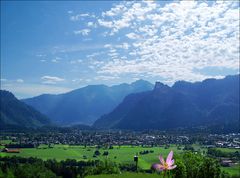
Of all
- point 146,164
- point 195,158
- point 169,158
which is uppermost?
point 169,158

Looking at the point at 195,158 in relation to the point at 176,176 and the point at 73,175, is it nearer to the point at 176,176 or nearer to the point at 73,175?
the point at 176,176

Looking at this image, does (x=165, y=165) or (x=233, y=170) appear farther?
(x=233, y=170)

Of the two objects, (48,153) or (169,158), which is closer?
(169,158)

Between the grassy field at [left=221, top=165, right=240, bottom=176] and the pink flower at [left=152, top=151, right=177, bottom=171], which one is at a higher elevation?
the pink flower at [left=152, top=151, right=177, bottom=171]

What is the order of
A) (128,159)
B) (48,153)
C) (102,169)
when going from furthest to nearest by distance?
(48,153) → (128,159) → (102,169)

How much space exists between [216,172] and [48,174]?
56312mm

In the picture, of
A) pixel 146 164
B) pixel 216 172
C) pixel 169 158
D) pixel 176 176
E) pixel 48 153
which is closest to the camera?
pixel 169 158

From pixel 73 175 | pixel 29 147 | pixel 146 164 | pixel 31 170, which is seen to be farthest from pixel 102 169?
pixel 29 147

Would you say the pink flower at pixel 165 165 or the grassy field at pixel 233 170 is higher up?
the pink flower at pixel 165 165

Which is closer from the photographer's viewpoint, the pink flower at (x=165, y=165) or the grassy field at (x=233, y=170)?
the pink flower at (x=165, y=165)

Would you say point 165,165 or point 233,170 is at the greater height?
point 165,165

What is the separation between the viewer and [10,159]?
418 feet

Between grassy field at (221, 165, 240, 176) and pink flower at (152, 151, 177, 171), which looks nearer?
pink flower at (152, 151, 177, 171)

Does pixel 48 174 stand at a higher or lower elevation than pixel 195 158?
lower
